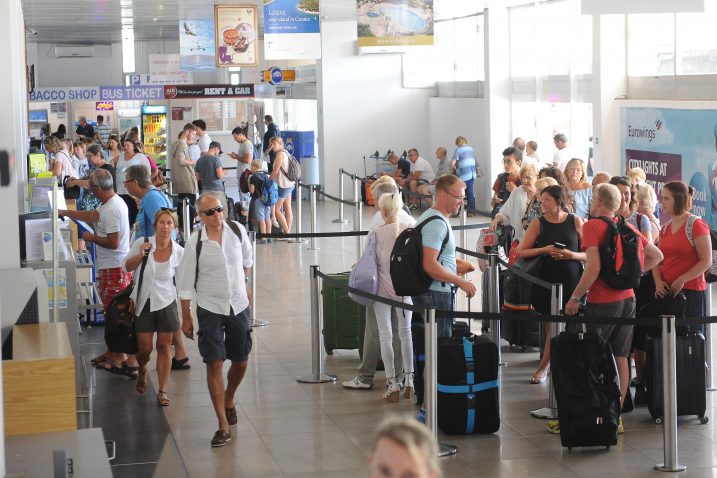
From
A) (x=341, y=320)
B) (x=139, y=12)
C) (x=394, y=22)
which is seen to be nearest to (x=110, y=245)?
(x=341, y=320)

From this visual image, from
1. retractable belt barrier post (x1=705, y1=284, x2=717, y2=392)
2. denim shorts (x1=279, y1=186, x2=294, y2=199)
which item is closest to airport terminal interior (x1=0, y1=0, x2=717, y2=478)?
retractable belt barrier post (x1=705, y1=284, x2=717, y2=392)

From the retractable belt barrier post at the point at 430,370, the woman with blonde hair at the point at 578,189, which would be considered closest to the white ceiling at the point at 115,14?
the woman with blonde hair at the point at 578,189

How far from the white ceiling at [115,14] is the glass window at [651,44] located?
6.49 m

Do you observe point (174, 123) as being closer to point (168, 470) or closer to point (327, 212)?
point (327, 212)

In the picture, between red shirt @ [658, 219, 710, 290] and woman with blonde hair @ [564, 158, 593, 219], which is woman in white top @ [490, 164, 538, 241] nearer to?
woman with blonde hair @ [564, 158, 593, 219]

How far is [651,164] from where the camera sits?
17.3 meters

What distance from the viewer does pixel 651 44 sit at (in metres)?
18.5

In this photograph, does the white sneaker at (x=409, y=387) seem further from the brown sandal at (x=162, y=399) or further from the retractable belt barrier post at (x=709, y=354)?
the retractable belt barrier post at (x=709, y=354)

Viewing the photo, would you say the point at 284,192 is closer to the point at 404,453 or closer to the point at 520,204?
the point at 520,204

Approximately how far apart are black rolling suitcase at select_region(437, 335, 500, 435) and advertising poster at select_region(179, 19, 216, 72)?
20490 millimetres

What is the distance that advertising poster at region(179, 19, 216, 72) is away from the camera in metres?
27.0

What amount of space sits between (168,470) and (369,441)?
1446 mm

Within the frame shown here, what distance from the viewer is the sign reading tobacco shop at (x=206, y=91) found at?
2605 cm

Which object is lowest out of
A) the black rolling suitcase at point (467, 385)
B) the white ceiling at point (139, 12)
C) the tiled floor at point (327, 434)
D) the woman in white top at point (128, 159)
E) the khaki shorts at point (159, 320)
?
the tiled floor at point (327, 434)
